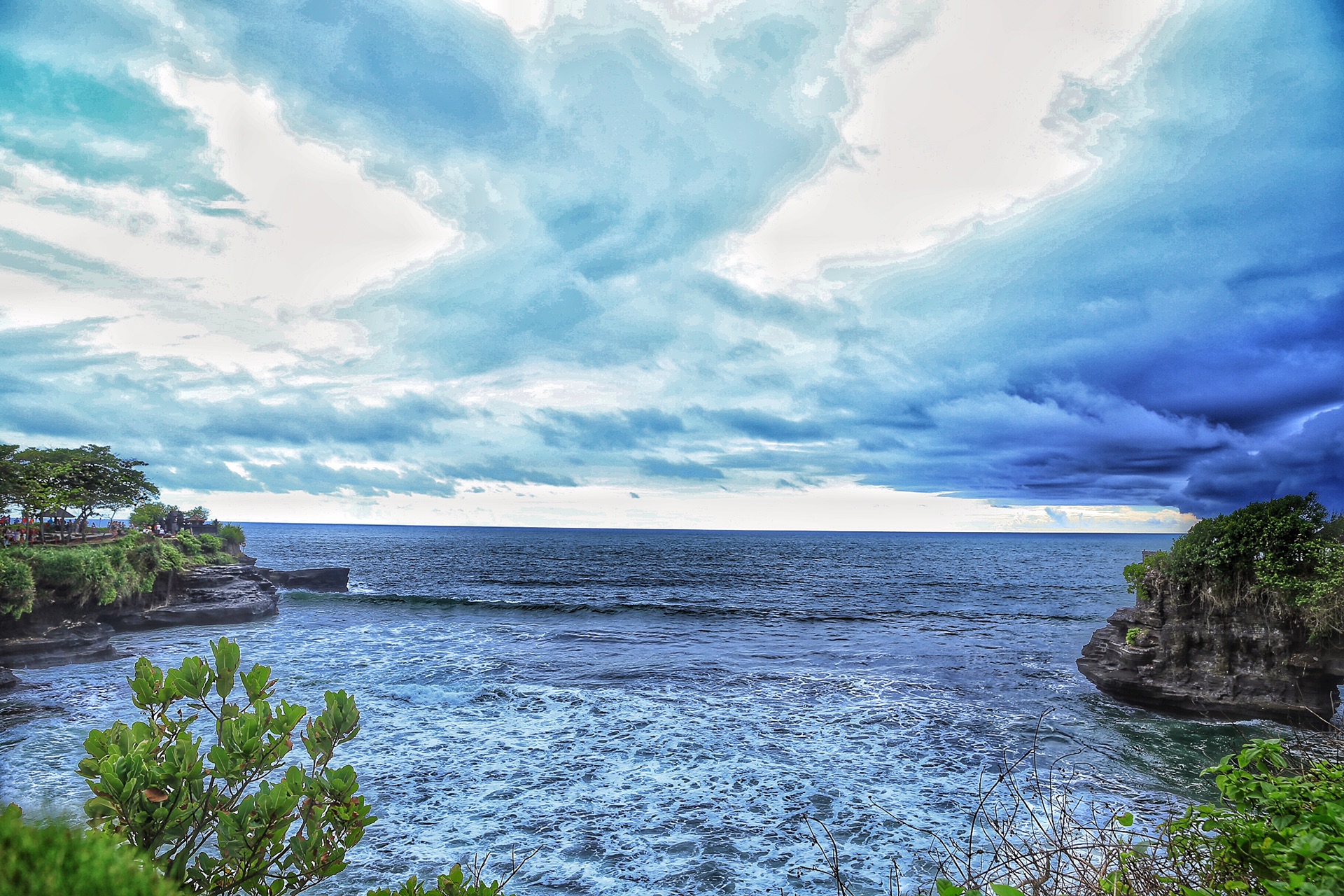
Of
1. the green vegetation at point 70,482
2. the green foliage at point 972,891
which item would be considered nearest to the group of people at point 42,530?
the green vegetation at point 70,482

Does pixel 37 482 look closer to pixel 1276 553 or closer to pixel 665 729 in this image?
pixel 665 729

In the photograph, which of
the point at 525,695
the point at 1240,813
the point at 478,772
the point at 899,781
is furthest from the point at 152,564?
the point at 1240,813

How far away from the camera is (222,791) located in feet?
15.0

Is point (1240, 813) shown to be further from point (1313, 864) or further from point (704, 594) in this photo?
point (704, 594)

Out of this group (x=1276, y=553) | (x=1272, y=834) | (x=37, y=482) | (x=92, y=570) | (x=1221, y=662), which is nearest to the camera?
(x=1272, y=834)

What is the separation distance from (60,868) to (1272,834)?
Answer: 622 centimetres

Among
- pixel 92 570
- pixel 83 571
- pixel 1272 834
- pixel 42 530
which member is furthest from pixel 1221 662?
pixel 42 530

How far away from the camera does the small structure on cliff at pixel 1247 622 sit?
60.1ft

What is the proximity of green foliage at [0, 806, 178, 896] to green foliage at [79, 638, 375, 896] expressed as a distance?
1.94 meters

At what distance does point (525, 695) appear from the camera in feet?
73.6

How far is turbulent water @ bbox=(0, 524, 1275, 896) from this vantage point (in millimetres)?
11867

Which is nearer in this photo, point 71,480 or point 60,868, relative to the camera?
point 60,868

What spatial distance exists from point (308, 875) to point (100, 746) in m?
1.69

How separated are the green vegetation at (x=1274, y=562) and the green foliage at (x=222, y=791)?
25.4 metres
